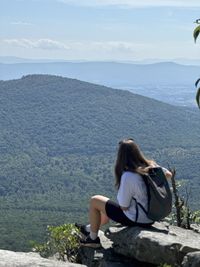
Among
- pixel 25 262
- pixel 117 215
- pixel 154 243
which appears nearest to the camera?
pixel 25 262

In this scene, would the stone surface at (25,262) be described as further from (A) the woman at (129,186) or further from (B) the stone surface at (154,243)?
Result: (A) the woman at (129,186)

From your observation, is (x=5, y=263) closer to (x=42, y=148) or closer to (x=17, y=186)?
(x=17, y=186)

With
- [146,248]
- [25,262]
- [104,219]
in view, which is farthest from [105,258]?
[25,262]

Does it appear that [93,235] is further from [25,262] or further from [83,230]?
[25,262]

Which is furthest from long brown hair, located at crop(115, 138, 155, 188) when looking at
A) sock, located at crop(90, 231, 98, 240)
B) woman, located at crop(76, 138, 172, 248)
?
sock, located at crop(90, 231, 98, 240)

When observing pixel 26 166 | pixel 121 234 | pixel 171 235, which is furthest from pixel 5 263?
pixel 26 166

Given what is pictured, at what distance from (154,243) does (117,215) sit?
1.01 meters

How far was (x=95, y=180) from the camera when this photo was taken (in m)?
145

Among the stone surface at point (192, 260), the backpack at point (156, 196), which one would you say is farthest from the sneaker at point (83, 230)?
the stone surface at point (192, 260)

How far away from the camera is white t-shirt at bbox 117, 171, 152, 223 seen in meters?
7.98

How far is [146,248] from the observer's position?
7.34 metres

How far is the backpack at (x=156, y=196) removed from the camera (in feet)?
25.9

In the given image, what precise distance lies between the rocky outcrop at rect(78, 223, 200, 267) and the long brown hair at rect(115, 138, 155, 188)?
83 centimetres

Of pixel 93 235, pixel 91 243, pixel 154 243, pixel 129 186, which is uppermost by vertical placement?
pixel 129 186
